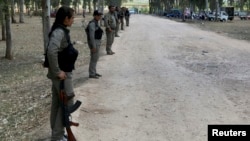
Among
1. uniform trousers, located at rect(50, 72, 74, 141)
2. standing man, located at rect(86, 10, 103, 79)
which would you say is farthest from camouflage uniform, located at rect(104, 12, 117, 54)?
uniform trousers, located at rect(50, 72, 74, 141)

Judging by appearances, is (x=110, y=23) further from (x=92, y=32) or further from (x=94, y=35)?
(x=92, y=32)

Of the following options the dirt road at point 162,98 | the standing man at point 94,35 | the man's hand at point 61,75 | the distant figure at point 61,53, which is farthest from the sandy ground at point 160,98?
the man's hand at point 61,75

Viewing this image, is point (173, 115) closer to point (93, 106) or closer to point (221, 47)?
point (93, 106)

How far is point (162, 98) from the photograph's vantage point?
9.64 m

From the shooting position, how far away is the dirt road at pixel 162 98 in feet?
23.9

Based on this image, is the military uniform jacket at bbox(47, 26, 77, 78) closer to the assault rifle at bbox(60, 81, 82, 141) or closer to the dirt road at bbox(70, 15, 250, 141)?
the assault rifle at bbox(60, 81, 82, 141)

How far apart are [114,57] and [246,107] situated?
30.0 feet

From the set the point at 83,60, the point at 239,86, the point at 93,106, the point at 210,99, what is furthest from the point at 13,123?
the point at 83,60

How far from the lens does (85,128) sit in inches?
290

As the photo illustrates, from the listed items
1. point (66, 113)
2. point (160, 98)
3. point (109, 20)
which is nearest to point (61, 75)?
point (66, 113)

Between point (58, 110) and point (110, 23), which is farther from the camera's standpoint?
point (110, 23)

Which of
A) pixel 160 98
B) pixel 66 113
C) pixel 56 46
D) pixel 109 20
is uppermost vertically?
pixel 109 20

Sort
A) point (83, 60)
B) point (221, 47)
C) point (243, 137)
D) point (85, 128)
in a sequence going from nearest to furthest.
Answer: point (243, 137)
point (85, 128)
point (83, 60)
point (221, 47)

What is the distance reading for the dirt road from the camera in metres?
7.27
